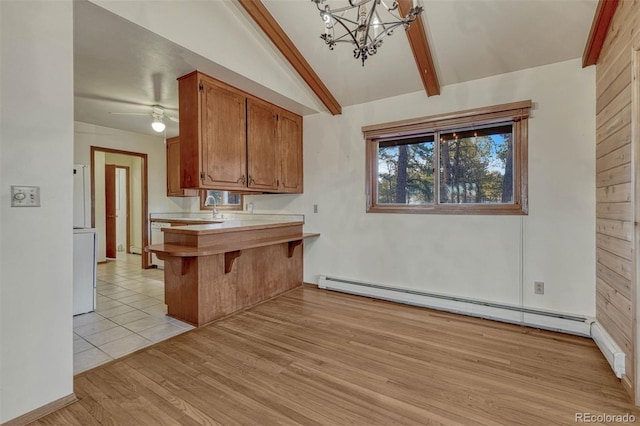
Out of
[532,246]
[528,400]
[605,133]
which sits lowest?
[528,400]

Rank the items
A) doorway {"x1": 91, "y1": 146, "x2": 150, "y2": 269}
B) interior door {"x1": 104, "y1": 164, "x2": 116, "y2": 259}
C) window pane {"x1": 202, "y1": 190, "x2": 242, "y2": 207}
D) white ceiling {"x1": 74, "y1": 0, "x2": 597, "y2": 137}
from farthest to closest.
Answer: interior door {"x1": 104, "y1": 164, "x2": 116, "y2": 259}
doorway {"x1": 91, "y1": 146, "x2": 150, "y2": 269}
window pane {"x1": 202, "y1": 190, "x2": 242, "y2": 207}
white ceiling {"x1": 74, "y1": 0, "x2": 597, "y2": 137}

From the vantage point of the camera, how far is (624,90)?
198 cm

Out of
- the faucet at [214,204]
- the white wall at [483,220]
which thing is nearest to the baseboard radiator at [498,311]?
the white wall at [483,220]

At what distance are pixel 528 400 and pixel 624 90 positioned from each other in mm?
2050

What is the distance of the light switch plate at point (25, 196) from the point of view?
5.17ft

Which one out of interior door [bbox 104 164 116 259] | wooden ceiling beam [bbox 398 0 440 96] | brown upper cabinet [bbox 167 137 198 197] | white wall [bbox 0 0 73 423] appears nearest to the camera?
white wall [bbox 0 0 73 423]

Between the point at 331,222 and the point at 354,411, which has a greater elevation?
the point at 331,222

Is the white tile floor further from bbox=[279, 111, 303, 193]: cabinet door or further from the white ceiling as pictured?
the white ceiling

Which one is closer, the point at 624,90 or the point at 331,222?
the point at 624,90

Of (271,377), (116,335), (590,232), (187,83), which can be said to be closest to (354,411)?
(271,377)

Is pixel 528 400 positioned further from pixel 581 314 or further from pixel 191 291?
pixel 191 291

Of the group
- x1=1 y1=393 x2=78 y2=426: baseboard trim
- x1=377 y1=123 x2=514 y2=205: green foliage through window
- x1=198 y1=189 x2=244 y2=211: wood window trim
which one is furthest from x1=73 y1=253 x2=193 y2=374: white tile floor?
x1=377 y1=123 x2=514 y2=205: green foliage through window

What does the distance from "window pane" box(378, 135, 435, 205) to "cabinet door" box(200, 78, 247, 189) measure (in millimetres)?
1678

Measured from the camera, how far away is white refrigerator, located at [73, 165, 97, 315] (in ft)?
10.6
